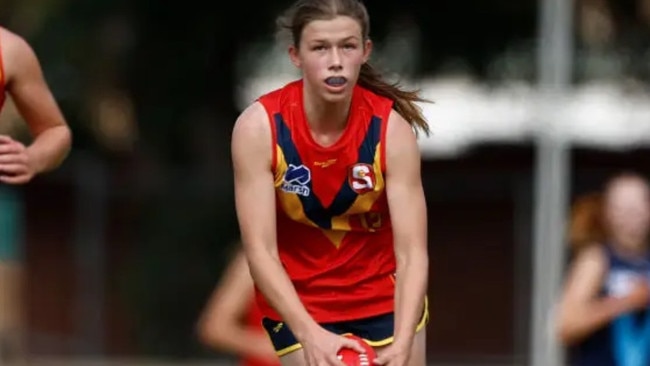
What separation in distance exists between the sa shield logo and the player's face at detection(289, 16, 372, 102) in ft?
0.83

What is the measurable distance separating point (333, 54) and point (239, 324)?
3.33m

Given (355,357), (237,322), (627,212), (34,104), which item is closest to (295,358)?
(355,357)

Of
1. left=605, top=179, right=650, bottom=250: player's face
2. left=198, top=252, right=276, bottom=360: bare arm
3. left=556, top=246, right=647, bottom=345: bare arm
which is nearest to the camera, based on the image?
left=556, top=246, right=647, bottom=345: bare arm

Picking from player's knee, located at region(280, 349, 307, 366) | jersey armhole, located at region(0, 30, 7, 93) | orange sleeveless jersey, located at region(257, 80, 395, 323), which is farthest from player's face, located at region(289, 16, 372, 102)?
jersey armhole, located at region(0, 30, 7, 93)

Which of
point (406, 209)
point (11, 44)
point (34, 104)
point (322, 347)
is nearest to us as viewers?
point (322, 347)

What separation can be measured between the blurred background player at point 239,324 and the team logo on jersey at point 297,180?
2.71 m

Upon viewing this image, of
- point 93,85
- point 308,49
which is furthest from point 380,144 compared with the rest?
point 93,85

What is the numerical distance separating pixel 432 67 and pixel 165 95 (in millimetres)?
3020

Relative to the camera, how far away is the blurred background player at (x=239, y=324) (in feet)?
29.9

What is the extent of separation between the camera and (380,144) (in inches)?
249

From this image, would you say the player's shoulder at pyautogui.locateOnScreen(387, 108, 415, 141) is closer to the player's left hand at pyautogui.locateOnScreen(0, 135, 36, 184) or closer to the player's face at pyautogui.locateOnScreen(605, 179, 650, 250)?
the player's left hand at pyautogui.locateOnScreen(0, 135, 36, 184)

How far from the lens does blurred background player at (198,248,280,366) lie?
912cm

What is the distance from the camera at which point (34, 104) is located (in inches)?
275

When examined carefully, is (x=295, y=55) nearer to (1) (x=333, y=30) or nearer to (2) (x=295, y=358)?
(1) (x=333, y=30)
